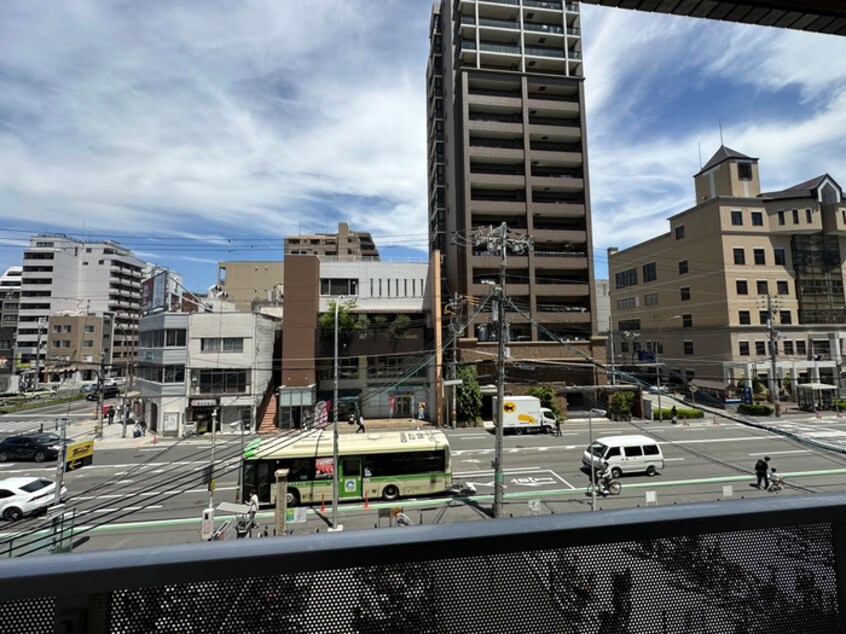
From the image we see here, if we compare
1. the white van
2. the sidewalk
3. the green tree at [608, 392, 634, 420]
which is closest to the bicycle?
the white van

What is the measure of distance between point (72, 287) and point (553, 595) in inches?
3445

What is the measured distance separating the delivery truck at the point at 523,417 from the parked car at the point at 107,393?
45558 millimetres

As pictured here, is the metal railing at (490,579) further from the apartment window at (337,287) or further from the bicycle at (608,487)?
the apartment window at (337,287)

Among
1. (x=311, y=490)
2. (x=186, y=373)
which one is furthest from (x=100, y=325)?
(x=311, y=490)

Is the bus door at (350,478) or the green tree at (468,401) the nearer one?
the bus door at (350,478)

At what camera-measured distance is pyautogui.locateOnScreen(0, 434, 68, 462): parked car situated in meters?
21.8

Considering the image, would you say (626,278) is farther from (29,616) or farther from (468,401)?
(29,616)

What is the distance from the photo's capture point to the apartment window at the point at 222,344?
2902 cm

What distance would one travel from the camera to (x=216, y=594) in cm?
125

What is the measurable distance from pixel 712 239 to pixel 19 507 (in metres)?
47.7

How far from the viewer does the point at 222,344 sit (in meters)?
29.1

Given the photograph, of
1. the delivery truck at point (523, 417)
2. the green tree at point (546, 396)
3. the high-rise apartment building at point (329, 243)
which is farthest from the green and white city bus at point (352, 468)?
the high-rise apartment building at point (329, 243)

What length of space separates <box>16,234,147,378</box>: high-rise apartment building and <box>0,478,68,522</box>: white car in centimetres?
5306

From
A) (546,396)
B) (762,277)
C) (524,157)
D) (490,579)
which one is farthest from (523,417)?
(762,277)
